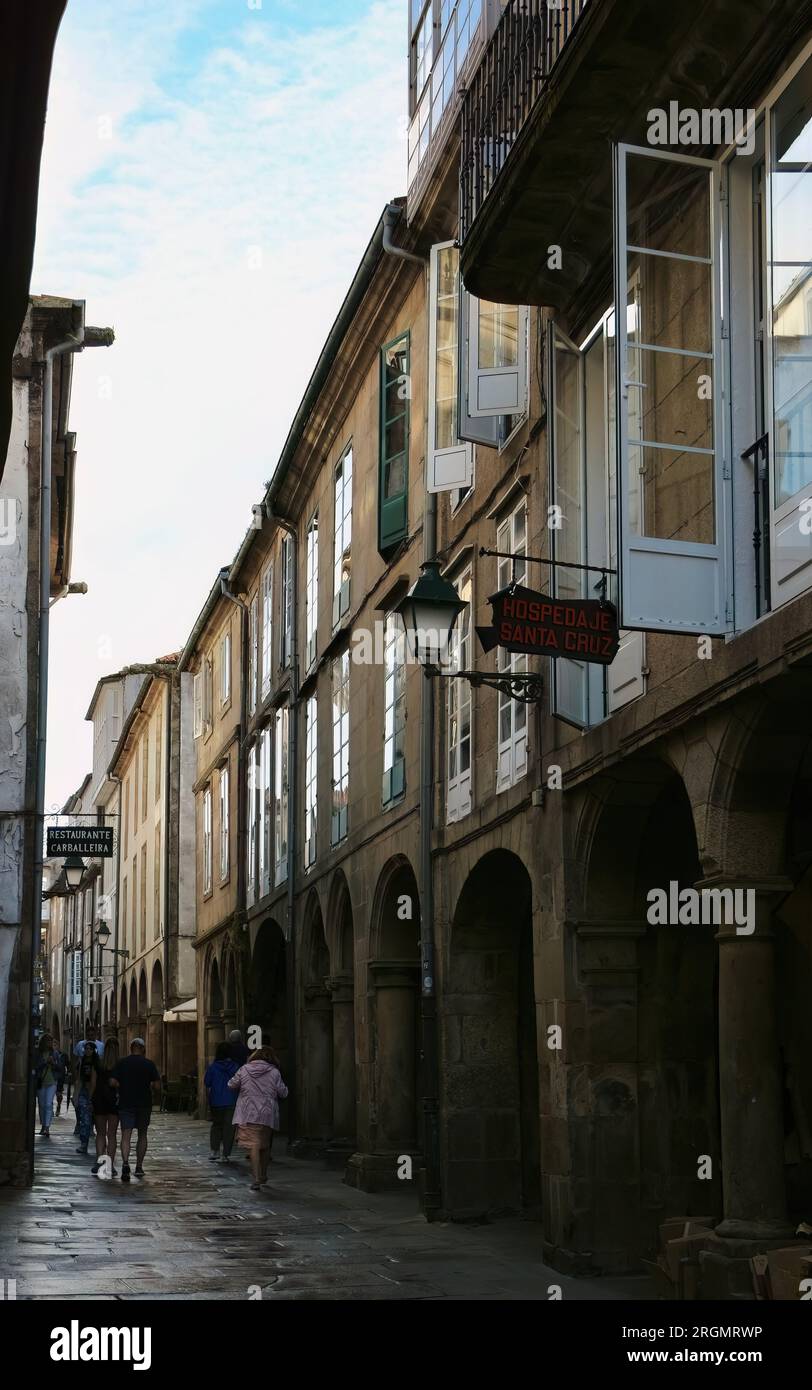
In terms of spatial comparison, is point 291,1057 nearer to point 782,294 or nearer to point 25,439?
point 25,439

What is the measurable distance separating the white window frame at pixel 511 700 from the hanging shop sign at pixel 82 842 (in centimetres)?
954

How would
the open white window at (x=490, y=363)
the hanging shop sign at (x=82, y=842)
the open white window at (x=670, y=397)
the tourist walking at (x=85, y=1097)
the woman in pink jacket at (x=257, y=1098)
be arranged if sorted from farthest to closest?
the tourist walking at (x=85, y=1097)
the hanging shop sign at (x=82, y=842)
the woman in pink jacket at (x=257, y=1098)
the open white window at (x=490, y=363)
the open white window at (x=670, y=397)

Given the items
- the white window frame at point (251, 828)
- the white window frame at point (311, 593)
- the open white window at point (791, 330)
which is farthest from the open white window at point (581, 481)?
the white window frame at point (251, 828)

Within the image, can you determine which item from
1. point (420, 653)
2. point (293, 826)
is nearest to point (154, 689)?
point (293, 826)

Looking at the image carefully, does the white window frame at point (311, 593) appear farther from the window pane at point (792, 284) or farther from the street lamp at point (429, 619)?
the window pane at point (792, 284)

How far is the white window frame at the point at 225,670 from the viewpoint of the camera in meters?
34.9

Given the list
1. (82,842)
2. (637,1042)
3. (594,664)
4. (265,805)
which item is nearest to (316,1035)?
(82,842)

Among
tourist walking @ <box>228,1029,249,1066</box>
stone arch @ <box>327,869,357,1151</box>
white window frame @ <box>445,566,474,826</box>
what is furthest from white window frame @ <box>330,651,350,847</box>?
white window frame @ <box>445,566,474,826</box>

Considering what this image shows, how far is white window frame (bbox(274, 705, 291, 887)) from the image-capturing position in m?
27.3

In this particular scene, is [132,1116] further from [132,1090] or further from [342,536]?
[342,536]

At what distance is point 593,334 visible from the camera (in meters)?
12.6

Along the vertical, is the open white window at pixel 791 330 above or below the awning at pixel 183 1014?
above

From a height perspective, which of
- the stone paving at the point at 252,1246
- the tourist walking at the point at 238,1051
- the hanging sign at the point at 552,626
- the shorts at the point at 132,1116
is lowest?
the stone paving at the point at 252,1246
